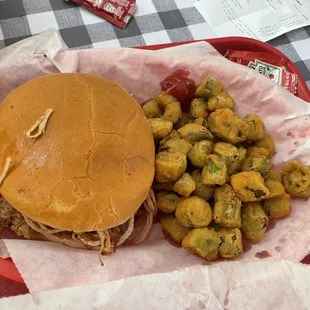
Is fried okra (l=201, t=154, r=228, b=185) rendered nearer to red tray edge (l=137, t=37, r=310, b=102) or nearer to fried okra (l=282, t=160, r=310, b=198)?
fried okra (l=282, t=160, r=310, b=198)

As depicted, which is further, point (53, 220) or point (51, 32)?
point (51, 32)

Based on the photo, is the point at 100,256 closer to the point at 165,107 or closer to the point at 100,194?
the point at 100,194

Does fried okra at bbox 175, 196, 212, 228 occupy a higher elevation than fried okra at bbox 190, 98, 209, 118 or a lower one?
lower

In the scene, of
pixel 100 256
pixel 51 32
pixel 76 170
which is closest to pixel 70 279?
pixel 100 256

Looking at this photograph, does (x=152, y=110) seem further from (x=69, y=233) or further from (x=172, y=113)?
(x=69, y=233)

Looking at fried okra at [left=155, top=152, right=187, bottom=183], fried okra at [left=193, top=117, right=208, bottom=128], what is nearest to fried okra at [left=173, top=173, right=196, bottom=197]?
fried okra at [left=155, top=152, right=187, bottom=183]
